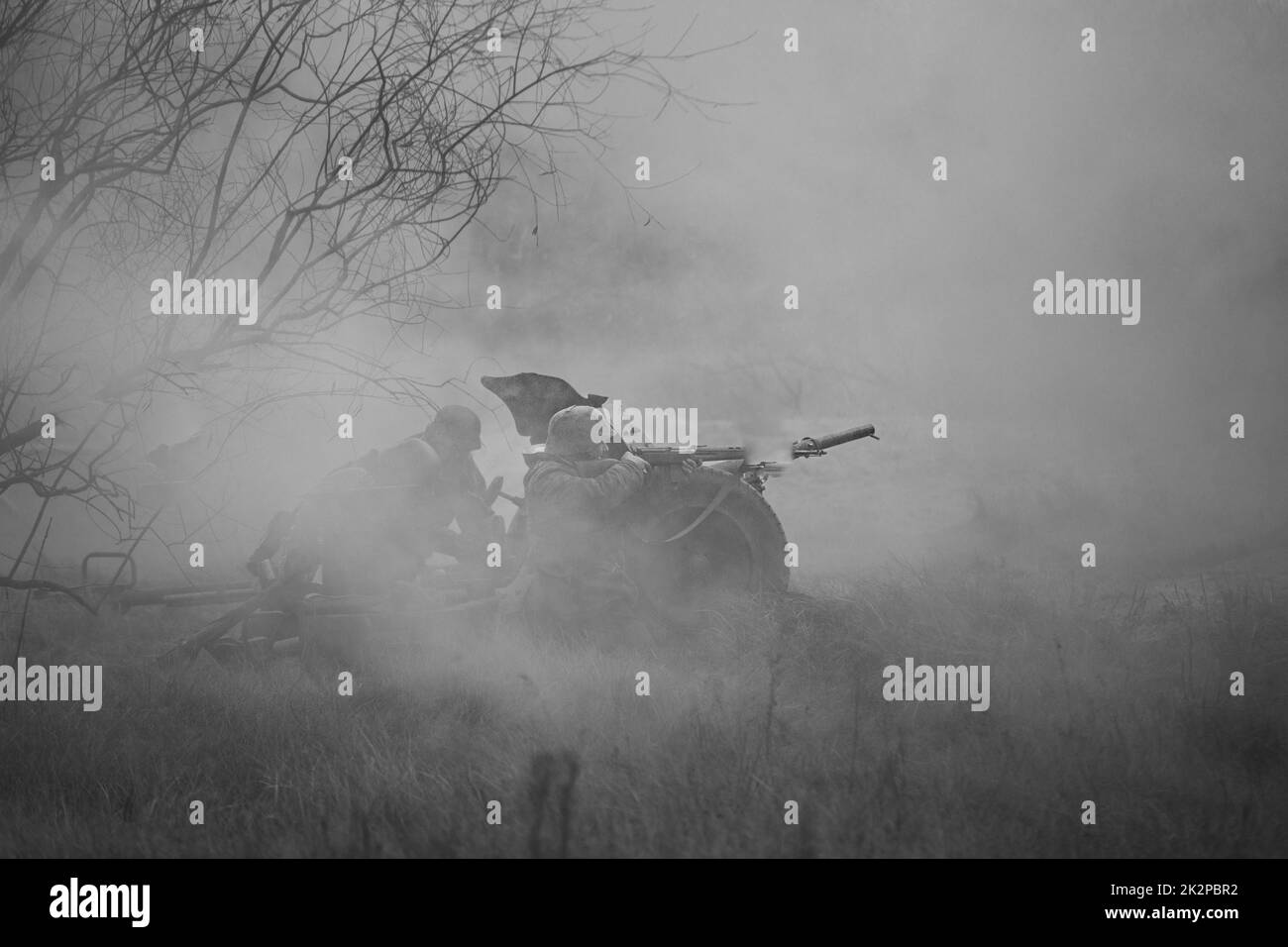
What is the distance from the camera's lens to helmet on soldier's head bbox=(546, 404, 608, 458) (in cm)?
584

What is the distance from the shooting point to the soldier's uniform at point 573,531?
571 cm

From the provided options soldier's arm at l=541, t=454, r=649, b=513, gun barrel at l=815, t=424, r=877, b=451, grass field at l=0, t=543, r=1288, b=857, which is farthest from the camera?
gun barrel at l=815, t=424, r=877, b=451

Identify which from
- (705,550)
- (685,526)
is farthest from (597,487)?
(705,550)

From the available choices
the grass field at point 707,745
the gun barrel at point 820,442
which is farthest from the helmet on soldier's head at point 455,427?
the gun barrel at point 820,442

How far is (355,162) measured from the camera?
3.81 m

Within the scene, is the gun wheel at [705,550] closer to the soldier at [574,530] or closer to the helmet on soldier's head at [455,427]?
the soldier at [574,530]

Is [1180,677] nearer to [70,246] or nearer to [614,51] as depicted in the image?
[614,51]

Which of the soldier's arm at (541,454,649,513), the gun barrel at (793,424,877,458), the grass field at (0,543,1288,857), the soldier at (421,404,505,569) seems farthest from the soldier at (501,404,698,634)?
the gun barrel at (793,424,877,458)

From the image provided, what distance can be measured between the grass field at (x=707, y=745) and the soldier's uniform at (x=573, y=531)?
253 millimetres

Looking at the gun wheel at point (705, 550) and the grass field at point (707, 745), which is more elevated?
the gun wheel at point (705, 550)

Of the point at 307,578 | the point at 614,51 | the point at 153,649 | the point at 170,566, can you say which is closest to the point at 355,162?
the point at 614,51

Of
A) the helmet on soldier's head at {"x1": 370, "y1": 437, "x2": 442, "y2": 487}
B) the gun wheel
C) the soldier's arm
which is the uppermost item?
the helmet on soldier's head at {"x1": 370, "y1": 437, "x2": 442, "y2": 487}

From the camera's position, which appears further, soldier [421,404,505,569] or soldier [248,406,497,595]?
soldier [421,404,505,569]

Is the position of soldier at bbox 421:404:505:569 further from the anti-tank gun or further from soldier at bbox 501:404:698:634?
soldier at bbox 501:404:698:634
